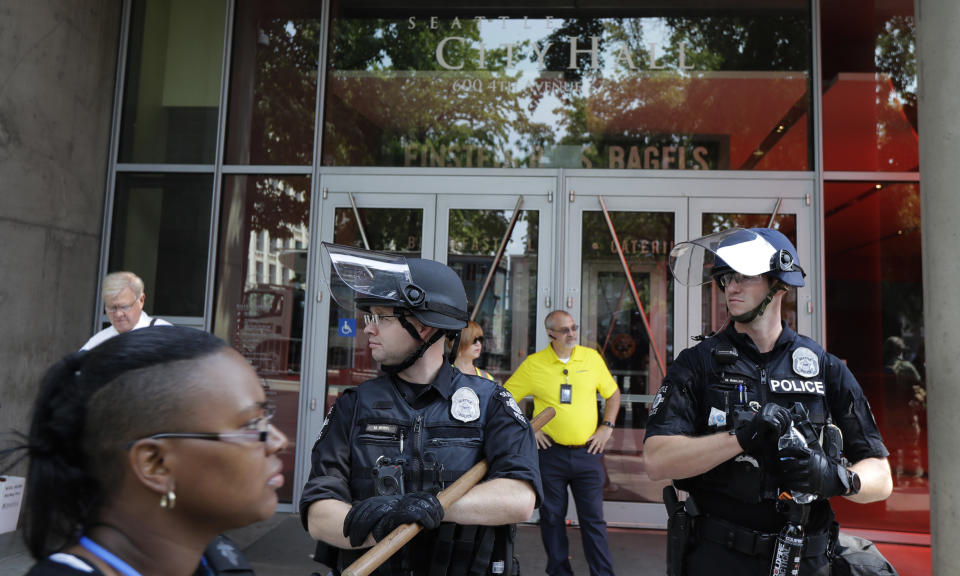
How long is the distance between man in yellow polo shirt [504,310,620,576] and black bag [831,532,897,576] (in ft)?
8.72

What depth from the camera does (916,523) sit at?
6.27 meters

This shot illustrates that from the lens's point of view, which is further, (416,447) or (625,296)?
(625,296)

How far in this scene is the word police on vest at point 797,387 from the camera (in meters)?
2.45

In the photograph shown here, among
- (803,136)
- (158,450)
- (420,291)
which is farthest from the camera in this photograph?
(803,136)

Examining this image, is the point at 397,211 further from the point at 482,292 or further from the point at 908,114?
the point at 908,114

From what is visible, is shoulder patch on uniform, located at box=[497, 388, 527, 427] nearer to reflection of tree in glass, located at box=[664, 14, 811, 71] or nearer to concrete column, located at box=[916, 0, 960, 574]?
concrete column, located at box=[916, 0, 960, 574]

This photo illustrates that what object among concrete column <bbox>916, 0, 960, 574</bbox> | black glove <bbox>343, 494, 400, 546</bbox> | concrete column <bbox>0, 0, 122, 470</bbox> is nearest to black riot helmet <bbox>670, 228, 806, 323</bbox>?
black glove <bbox>343, 494, 400, 546</bbox>

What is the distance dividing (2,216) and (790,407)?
6.21 metres

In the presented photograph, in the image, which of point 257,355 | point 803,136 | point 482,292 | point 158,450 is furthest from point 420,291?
point 803,136

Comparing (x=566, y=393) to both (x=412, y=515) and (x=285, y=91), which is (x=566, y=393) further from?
(x=285, y=91)

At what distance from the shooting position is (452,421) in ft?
7.54

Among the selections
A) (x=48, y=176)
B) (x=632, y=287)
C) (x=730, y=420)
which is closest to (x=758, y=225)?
(x=632, y=287)

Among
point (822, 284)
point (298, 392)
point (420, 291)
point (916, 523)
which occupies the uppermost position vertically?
point (822, 284)

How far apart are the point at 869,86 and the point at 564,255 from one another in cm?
341
